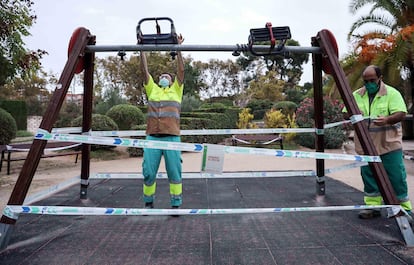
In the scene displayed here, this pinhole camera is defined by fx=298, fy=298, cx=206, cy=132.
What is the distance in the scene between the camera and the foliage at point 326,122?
11.7 m

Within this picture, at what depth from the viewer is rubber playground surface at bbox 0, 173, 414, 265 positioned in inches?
91.4

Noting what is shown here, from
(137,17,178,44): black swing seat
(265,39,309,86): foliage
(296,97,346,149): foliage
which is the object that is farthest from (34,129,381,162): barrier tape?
(265,39,309,86): foliage

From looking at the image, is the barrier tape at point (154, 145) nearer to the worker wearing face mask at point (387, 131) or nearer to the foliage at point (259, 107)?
the worker wearing face mask at point (387, 131)

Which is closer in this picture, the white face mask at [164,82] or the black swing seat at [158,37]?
the black swing seat at [158,37]

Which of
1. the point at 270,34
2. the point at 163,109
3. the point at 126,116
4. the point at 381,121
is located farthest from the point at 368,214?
the point at 126,116

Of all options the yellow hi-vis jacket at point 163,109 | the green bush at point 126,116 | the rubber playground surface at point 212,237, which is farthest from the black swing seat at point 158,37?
the green bush at point 126,116

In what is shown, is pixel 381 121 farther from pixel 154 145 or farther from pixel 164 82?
pixel 164 82

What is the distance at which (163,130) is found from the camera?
10.9ft

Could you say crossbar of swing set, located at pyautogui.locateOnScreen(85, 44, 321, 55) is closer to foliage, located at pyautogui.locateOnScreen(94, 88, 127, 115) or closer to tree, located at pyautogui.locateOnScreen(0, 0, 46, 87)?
tree, located at pyautogui.locateOnScreen(0, 0, 46, 87)

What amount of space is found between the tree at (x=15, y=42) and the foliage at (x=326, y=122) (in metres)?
8.87

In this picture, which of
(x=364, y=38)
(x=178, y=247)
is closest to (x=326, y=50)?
(x=178, y=247)

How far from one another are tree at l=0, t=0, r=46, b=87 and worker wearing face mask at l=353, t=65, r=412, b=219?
252 inches

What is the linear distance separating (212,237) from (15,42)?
622cm

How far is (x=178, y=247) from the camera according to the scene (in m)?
2.52
